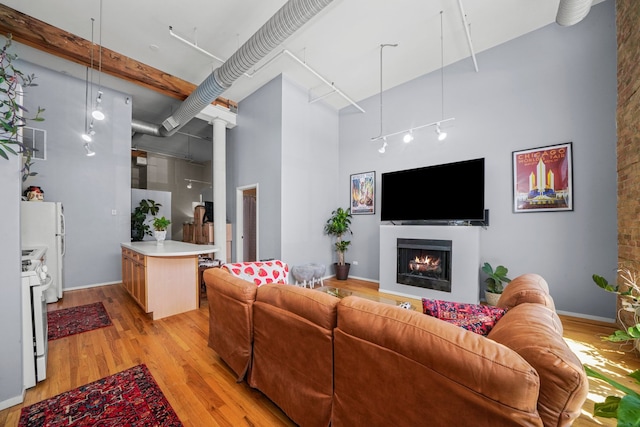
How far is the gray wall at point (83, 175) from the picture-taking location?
14.3ft

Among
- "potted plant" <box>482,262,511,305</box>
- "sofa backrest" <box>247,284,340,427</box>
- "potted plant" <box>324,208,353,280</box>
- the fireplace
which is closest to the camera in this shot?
"sofa backrest" <box>247,284,340,427</box>

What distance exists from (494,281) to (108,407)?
14.9ft

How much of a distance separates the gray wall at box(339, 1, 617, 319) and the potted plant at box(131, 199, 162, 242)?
5.96m

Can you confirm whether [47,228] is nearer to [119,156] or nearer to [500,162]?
[119,156]

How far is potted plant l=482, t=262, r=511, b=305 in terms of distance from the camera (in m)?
3.54

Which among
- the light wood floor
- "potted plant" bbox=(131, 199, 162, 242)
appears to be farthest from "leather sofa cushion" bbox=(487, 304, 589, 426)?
"potted plant" bbox=(131, 199, 162, 242)

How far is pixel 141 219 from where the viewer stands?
224 inches

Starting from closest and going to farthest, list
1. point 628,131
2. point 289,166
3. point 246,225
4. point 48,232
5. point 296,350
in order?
1. point 296,350
2. point 628,131
3. point 48,232
4. point 289,166
5. point 246,225

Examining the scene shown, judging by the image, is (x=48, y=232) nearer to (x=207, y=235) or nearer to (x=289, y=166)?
(x=207, y=235)

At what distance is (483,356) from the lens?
0.86 meters

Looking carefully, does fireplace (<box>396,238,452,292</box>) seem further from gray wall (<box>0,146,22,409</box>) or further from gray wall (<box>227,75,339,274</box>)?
gray wall (<box>0,146,22,409</box>)

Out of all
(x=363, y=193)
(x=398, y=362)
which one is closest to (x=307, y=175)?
(x=363, y=193)

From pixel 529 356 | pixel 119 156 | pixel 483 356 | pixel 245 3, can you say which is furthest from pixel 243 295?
pixel 119 156

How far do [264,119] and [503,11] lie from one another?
13.5ft
